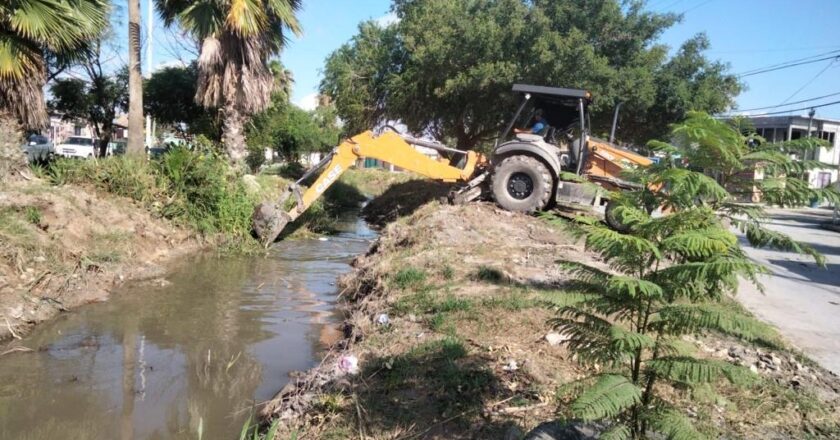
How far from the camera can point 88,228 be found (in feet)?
35.8

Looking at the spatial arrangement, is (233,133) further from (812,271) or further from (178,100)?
(812,271)

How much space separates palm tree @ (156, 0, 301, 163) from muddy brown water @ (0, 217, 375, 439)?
255 inches

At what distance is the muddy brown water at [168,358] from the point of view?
5.56 metres

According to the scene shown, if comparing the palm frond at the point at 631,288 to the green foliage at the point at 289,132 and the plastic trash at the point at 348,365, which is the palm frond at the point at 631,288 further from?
the green foliage at the point at 289,132

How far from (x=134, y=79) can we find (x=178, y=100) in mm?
7769

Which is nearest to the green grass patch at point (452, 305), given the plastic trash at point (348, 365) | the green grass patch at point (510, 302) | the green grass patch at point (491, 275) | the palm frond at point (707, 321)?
the green grass patch at point (510, 302)

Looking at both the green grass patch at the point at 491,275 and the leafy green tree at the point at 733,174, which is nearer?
the leafy green tree at the point at 733,174

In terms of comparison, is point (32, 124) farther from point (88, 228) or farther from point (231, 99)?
point (231, 99)

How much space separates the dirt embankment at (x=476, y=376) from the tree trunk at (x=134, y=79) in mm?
8747

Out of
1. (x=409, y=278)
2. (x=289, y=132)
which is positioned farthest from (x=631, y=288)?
(x=289, y=132)

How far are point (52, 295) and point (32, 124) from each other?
15.1 feet

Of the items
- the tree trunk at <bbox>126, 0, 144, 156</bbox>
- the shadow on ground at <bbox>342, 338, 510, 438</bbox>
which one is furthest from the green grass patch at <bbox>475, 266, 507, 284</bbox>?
the tree trunk at <bbox>126, 0, 144, 156</bbox>

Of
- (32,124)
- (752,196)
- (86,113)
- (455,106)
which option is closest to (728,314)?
(752,196)

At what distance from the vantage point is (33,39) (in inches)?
428
